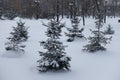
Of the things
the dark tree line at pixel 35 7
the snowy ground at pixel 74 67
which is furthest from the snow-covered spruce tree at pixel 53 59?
the dark tree line at pixel 35 7

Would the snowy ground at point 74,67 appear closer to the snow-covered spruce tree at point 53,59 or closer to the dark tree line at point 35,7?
the snow-covered spruce tree at point 53,59

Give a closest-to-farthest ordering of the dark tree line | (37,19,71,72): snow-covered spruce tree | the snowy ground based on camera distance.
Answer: the snowy ground → (37,19,71,72): snow-covered spruce tree → the dark tree line

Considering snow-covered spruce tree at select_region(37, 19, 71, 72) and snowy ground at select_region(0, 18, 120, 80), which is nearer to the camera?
snowy ground at select_region(0, 18, 120, 80)

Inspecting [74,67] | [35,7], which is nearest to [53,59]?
[74,67]

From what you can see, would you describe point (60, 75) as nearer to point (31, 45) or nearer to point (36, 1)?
point (31, 45)

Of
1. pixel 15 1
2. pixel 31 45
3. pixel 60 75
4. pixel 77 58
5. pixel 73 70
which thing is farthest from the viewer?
pixel 15 1

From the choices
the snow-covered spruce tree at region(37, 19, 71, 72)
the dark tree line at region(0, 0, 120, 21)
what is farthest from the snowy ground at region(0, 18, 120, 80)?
the dark tree line at region(0, 0, 120, 21)

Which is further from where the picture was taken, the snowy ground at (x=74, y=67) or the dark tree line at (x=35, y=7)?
the dark tree line at (x=35, y=7)

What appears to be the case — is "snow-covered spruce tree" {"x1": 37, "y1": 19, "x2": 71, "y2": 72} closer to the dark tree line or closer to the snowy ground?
the snowy ground

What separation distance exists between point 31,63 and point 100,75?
332 cm

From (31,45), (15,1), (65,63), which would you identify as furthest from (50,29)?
(15,1)

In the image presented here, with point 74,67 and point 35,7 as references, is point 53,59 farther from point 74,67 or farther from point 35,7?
point 35,7

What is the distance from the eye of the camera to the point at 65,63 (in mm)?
11641

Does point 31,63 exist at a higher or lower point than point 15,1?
lower
